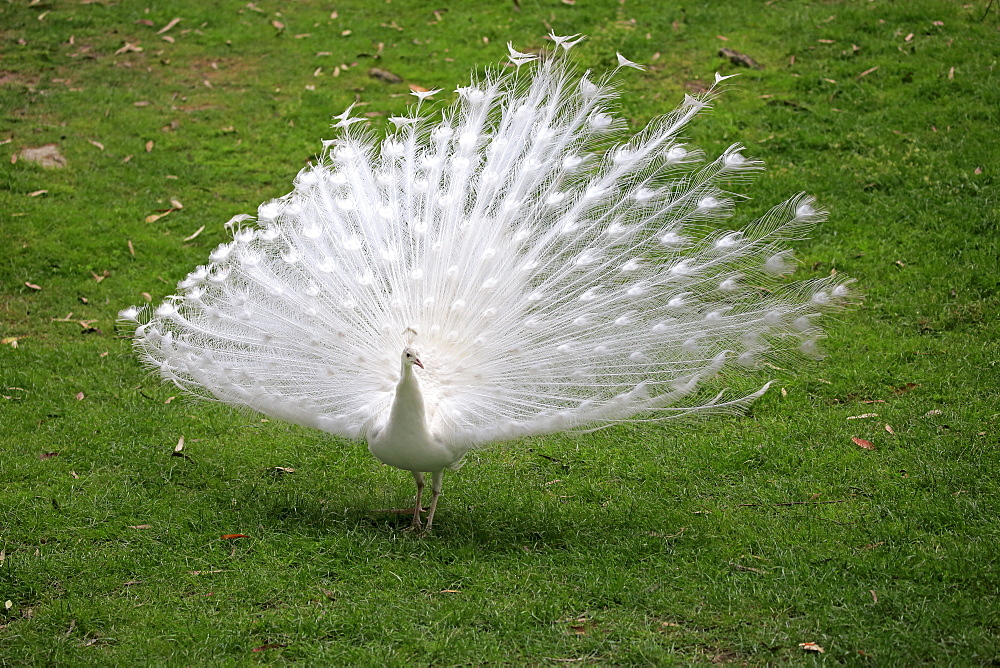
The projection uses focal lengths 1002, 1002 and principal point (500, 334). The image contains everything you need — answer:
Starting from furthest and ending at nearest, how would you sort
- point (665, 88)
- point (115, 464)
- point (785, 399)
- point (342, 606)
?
point (665, 88), point (785, 399), point (115, 464), point (342, 606)

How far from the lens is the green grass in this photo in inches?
170

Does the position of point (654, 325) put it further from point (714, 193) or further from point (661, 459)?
point (661, 459)

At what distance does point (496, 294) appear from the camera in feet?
16.3

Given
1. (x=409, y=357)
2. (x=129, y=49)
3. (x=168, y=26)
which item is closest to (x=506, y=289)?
(x=409, y=357)

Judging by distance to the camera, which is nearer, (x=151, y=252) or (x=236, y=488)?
(x=236, y=488)

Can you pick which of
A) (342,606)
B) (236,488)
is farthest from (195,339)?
(342,606)

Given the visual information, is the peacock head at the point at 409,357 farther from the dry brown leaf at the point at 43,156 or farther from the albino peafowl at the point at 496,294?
the dry brown leaf at the point at 43,156

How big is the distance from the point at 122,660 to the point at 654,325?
2784 millimetres

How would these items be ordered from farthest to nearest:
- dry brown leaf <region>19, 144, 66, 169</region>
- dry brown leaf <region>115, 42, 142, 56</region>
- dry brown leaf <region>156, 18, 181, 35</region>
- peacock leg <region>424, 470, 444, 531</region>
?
1. dry brown leaf <region>156, 18, 181, 35</region>
2. dry brown leaf <region>115, 42, 142, 56</region>
3. dry brown leaf <region>19, 144, 66, 169</region>
4. peacock leg <region>424, 470, 444, 531</region>

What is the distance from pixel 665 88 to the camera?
10.0 m

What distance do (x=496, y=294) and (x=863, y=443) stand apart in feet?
7.76

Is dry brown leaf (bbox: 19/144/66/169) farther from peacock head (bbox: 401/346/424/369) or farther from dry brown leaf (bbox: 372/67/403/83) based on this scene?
peacock head (bbox: 401/346/424/369)

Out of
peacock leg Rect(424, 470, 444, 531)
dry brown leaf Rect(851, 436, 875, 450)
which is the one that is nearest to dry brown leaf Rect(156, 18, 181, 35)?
peacock leg Rect(424, 470, 444, 531)

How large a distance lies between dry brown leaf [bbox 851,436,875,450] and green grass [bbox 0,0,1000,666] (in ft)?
0.16
